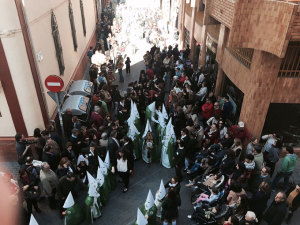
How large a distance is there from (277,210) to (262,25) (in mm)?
4997

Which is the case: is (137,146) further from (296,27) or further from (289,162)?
(296,27)

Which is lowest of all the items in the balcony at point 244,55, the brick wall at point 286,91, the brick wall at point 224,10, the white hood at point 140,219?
the white hood at point 140,219

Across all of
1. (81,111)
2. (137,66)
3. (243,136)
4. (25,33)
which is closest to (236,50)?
(243,136)

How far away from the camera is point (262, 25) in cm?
741

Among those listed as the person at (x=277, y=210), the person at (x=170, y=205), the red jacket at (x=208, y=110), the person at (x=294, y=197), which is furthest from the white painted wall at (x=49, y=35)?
the person at (x=294, y=197)

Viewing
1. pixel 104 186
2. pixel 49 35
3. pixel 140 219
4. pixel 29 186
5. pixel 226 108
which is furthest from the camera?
pixel 226 108

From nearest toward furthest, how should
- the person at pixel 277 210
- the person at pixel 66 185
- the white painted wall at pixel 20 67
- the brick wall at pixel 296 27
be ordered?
the person at pixel 277 210
the person at pixel 66 185
the brick wall at pixel 296 27
the white painted wall at pixel 20 67

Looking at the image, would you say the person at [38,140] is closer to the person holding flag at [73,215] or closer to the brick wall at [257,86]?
the person holding flag at [73,215]

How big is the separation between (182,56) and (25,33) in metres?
11.4

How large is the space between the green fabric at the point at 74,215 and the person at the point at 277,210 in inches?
181

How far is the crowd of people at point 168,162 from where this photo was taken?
6.18 meters

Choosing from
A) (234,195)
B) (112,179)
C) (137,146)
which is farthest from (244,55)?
(112,179)

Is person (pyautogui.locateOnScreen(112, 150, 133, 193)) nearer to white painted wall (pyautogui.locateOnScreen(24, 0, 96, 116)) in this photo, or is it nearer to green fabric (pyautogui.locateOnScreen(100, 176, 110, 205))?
green fabric (pyautogui.locateOnScreen(100, 176, 110, 205))

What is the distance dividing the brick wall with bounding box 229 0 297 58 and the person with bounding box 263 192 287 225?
375cm
